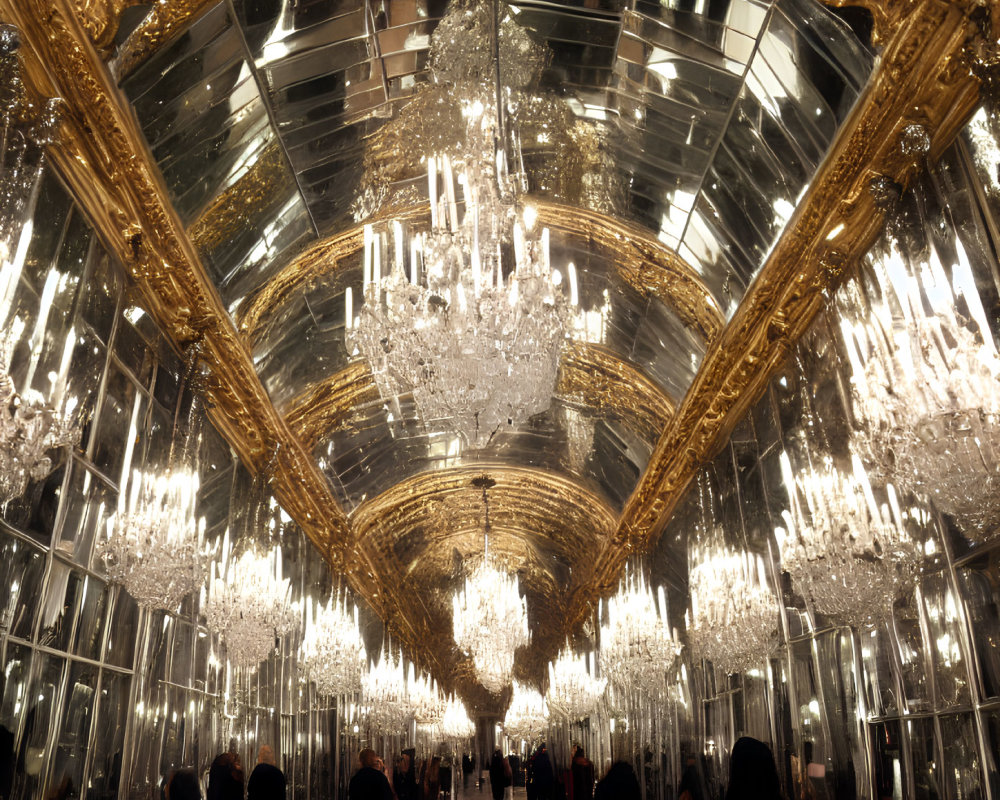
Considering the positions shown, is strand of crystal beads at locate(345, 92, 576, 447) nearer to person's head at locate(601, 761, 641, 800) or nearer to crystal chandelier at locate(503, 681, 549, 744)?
person's head at locate(601, 761, 641, 800)

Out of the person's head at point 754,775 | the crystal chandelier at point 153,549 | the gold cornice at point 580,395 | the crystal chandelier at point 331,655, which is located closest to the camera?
the person's head at point 754,775

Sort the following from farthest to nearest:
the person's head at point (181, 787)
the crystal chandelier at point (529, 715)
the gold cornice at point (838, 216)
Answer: the crystal chandelier at point (529, 715) < the person's head at point (181, 787) < the gold cornice at point (838, 216)

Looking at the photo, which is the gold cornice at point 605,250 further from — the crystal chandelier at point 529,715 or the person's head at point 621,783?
the crystal chandelier at point 529,715

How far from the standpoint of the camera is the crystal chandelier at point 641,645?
11.0 meters

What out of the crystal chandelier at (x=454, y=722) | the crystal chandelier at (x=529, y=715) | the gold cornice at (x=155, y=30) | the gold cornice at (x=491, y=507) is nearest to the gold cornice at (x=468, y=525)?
the gold cornice at (x=491, y=507)

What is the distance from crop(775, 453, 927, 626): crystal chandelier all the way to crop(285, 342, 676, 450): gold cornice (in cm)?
621

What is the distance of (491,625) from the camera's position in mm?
15578

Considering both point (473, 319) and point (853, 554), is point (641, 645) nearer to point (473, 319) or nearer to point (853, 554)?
point (853, 554)

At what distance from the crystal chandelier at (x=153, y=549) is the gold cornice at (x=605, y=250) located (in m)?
3.37

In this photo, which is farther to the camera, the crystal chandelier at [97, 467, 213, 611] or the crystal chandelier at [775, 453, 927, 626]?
the crystal chandelier at [97, 467, 213, 611]

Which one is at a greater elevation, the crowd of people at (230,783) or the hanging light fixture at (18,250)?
the hanging light fixture at (18,250)

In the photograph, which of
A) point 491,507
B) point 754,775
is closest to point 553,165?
point 754,775

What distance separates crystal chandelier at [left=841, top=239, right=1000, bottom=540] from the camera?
3.78m

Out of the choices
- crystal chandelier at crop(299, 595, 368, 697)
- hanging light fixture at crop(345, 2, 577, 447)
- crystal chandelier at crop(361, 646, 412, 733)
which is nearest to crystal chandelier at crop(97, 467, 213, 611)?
hanging light fixture at crop(345, 2, 577, 447)
